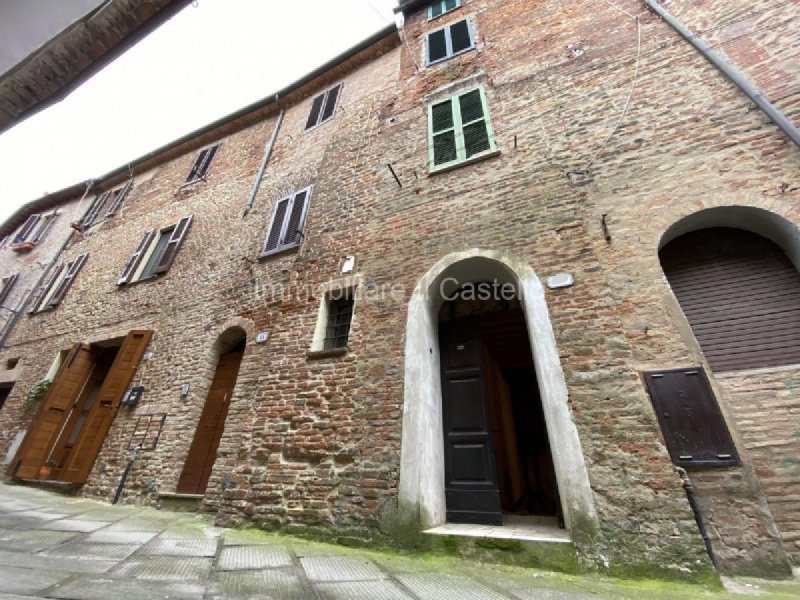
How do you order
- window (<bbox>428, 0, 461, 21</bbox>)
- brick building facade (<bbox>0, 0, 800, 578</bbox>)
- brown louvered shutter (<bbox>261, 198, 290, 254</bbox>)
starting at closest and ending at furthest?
brick building facade (<bbox>0, 0, 800, 578</bbox>), brown louvered shutter (<bbox>261, 198, 290, 254</bbox>), window (<bbox>428, 0, 461, 21</bbox>)

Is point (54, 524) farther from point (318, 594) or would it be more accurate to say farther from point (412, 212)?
point (412, 212)

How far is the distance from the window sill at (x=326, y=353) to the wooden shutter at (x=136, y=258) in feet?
21.8

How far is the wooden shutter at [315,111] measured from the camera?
9.01 meters

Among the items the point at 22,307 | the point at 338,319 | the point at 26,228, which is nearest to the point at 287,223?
the point at 338,319

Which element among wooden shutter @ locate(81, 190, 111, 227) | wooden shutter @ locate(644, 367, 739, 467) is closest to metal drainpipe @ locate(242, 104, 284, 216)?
wooden shutter @ locate(81, 190, 111, 227)

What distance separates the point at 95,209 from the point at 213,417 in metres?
11.3

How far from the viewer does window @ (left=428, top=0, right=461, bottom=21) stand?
27.5 feet

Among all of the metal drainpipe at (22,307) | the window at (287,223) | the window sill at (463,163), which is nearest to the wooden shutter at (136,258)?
the window at (287,223)

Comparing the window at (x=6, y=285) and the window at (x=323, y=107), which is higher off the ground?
the window at (x=323, y=107)

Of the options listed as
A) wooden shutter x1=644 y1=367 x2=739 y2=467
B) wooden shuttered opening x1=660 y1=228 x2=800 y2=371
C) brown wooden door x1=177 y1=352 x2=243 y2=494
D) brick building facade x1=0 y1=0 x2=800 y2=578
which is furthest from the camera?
brown wooden door x1=177 y1=352 x2=243 y2=494

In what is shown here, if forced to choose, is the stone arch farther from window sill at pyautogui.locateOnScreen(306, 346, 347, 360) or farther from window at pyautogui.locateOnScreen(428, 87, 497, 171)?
window at pyautogui.locateOnScreen(428, 87, 497, 171)

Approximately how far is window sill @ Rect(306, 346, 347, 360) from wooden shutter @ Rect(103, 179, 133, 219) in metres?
10.9

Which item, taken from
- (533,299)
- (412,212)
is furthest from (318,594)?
(412,212)

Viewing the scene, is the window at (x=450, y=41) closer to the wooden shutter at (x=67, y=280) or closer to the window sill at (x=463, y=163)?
the window sill at (x=463, y=163)
